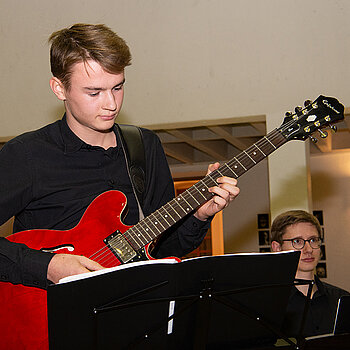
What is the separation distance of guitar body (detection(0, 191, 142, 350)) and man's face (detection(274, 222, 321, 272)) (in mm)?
1585

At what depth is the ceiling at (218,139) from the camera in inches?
244

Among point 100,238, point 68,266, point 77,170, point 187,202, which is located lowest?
point 68,266

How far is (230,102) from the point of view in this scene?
4.57m

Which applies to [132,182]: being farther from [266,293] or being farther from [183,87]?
[183,87]

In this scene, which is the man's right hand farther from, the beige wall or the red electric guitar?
the beige wall

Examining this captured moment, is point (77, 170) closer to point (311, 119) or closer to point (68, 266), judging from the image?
point (68, 266)

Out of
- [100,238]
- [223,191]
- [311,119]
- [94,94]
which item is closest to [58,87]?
[94,94]

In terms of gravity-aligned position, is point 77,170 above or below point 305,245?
above

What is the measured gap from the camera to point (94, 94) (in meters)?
1.77

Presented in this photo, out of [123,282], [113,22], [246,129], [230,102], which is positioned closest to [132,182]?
[123,282]

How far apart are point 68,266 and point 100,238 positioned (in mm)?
217

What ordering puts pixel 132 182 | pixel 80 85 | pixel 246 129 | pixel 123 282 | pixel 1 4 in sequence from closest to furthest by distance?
1. pixel 123 282
2. pixel 80 85
3. pixel 132 182
4. pixel 1 4
5. pixel 246 129

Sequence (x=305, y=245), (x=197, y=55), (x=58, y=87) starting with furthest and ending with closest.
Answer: (x=197, y=55)
(x=305, y=245)
(x=58, y=87)

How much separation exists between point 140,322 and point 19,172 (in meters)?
0.69
